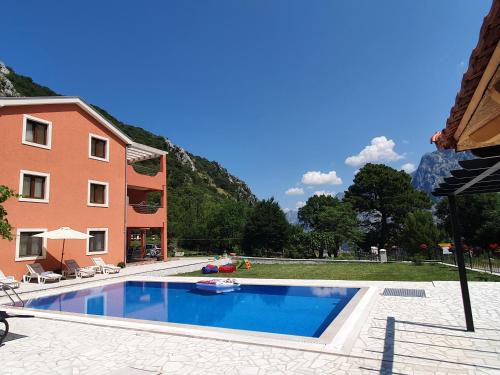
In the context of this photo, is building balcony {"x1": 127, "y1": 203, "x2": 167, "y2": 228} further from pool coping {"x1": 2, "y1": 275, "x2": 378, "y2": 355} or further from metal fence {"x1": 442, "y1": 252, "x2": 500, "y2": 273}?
metal fence {"x1": 442, "y1": 252, "x2": 500, "y2": 273}

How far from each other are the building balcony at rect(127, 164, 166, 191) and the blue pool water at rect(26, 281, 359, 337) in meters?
9.59

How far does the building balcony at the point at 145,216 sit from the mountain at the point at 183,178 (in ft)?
41.9

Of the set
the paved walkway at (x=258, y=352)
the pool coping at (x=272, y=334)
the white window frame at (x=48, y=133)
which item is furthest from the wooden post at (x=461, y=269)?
the white window frame at (x=48, y=133)

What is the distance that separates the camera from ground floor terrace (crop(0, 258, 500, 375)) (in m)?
5.36

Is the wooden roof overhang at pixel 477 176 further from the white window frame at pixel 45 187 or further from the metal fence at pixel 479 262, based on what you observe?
the white window frame at pixel 45 187

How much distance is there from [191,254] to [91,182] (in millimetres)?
16380

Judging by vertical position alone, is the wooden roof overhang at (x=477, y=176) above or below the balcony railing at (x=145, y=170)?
below

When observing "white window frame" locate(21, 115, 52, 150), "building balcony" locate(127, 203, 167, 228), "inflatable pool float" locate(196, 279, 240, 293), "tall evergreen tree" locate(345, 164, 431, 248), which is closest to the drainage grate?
"inflatable pool float" locate(196, 279, 240, 293)

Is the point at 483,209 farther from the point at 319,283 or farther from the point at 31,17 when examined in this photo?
the point at 31,17

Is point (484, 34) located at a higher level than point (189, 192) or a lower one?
lower

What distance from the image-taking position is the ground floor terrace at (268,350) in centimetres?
536

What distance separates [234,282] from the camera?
15477 millimetres

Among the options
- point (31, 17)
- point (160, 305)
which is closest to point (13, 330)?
point (160, 305)

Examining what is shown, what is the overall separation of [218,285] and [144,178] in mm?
13124
